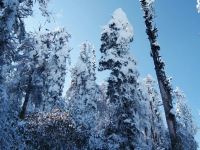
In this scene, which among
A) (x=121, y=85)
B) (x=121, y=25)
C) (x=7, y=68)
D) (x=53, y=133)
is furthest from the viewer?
(x=121, y=25)

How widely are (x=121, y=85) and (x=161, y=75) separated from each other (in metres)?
17.3

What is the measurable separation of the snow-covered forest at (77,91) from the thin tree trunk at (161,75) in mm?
20

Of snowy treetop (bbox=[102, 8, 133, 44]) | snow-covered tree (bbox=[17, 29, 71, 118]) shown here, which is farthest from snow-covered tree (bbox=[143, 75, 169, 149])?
snowy treetop (bbox=[102, 8, 133, 44])

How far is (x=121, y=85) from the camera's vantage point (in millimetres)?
29750

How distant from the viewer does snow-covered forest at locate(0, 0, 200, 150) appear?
12.1 meters

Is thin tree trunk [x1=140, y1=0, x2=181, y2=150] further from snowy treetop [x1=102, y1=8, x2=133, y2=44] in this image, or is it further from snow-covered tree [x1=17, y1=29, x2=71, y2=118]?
snowy treetop [x1=102, y1=8, x2=133, y2=44]

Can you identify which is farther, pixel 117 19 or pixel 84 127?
pixel 117 19

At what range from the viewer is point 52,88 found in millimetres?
39281

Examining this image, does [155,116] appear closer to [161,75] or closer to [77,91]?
[77,91]

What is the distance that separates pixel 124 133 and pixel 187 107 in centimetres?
3470

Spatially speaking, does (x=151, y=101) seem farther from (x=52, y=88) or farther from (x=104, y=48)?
(x=104, y=48)

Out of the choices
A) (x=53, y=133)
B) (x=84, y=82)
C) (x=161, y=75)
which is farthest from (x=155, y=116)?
(x=161, y=75)

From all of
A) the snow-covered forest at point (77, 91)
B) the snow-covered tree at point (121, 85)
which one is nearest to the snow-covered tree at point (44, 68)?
the snow-covered forest at point (77, 91)

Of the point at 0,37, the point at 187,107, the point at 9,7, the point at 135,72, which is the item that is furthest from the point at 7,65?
the point at 187,107
